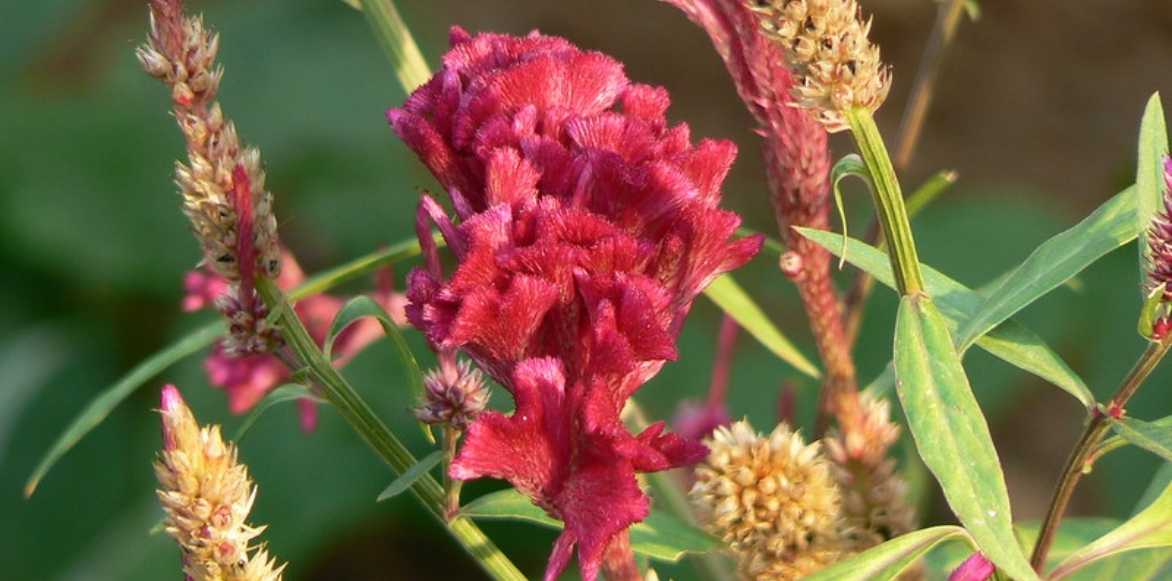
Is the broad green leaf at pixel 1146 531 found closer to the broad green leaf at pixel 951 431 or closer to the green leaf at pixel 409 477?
the broad green leaf at pixel 951 431

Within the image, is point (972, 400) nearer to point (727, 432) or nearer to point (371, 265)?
point (727, 432)

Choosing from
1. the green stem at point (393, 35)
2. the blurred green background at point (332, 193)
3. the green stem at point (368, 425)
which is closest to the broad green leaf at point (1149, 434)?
the green stem at point (368, 425)

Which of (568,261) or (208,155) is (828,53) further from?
(208,155)

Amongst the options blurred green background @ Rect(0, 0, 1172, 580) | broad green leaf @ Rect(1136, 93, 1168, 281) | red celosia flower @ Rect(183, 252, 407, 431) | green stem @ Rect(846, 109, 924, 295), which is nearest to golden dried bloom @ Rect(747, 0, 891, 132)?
green stem @ Rect(846, 109, 924, 295)

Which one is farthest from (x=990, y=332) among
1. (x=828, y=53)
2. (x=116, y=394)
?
(x=116, y=394)

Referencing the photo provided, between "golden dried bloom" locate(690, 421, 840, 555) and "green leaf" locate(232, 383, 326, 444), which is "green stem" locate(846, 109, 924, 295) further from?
"green leaf" locate(232, 383, 326, 444)

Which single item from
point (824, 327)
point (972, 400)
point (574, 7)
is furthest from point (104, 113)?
point (972, 400)

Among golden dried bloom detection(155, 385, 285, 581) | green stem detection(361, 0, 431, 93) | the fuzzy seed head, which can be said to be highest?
green stem detection(361, 0, 431, 93)

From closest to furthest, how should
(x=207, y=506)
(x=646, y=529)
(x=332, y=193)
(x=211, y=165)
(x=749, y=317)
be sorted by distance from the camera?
(x=207, y=506) < (x=211, y=165) < (x=646, y=529) < (x=749, y=317) < (x=332, y=193)
